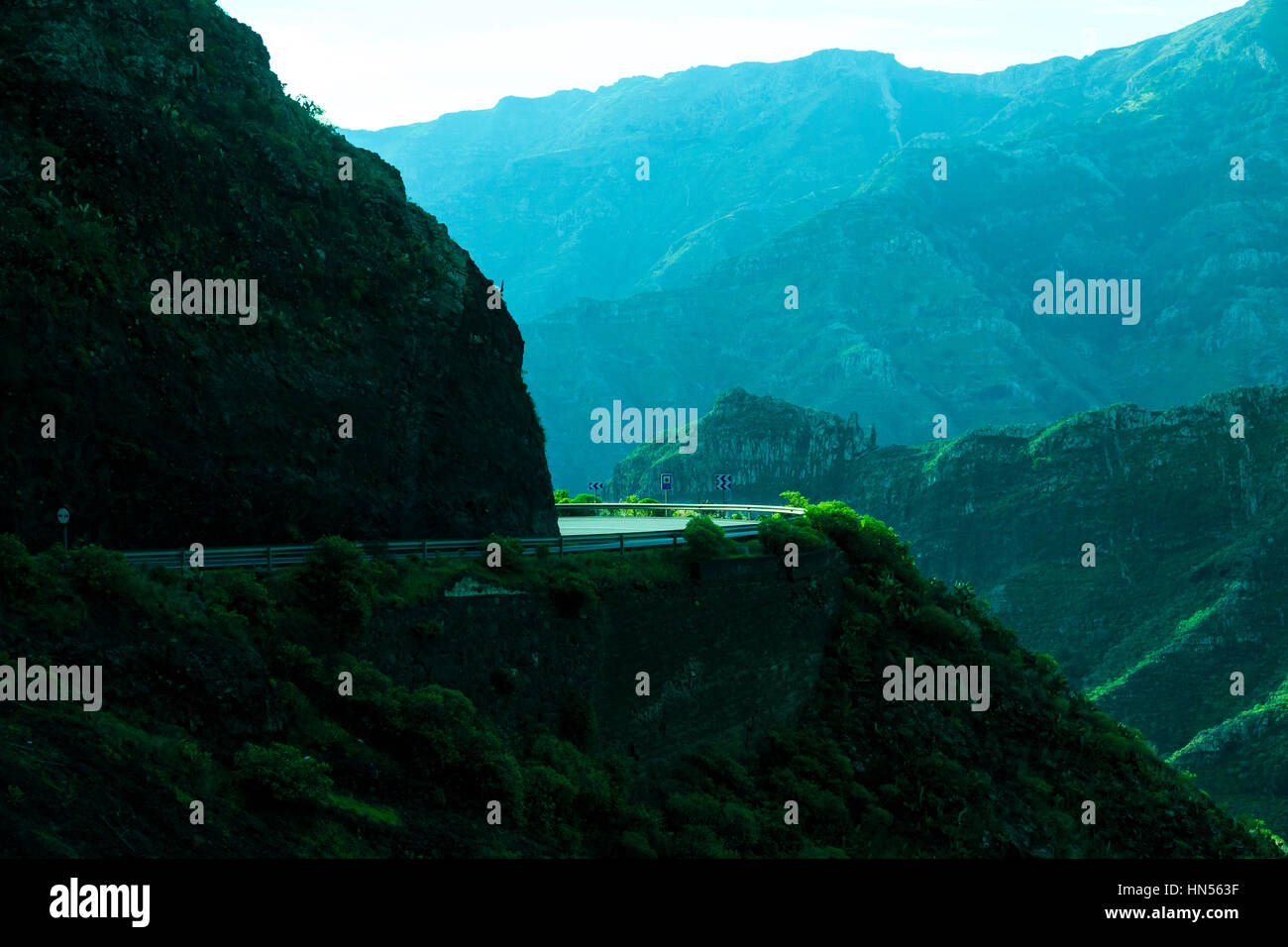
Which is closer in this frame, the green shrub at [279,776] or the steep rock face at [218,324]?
the green shrub at [279,776]

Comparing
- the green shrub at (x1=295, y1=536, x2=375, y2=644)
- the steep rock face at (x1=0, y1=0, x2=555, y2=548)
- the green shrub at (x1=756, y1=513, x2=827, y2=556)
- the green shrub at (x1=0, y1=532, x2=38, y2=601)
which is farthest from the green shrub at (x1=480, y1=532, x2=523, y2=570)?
the green shrub at (x1=0, y1=532, x2=38, y2=601)

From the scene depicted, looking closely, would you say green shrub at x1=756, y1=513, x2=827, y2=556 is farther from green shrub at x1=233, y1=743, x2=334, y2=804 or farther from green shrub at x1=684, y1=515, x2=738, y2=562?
green shrub at x1=233, y1=743, x2=334, y2=804

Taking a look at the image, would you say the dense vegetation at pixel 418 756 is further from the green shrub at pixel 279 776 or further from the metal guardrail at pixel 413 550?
the metal guardrail at pixel 413 550

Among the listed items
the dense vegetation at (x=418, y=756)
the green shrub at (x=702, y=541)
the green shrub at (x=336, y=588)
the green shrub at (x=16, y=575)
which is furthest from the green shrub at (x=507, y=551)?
the green shrub at (x=16, y=575)

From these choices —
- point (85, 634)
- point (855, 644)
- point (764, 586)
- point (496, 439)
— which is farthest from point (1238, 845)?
point (85, 634)

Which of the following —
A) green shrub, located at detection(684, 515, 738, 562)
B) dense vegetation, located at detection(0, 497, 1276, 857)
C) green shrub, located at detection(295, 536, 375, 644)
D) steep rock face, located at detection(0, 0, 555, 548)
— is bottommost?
dense vegetation, located at detection(0, 497, 1276, 857)

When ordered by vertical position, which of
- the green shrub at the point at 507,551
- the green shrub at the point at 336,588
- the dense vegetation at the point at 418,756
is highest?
the green shrub at the point at 507,551

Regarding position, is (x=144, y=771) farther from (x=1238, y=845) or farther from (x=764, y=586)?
A: (x=1238, y=845)
